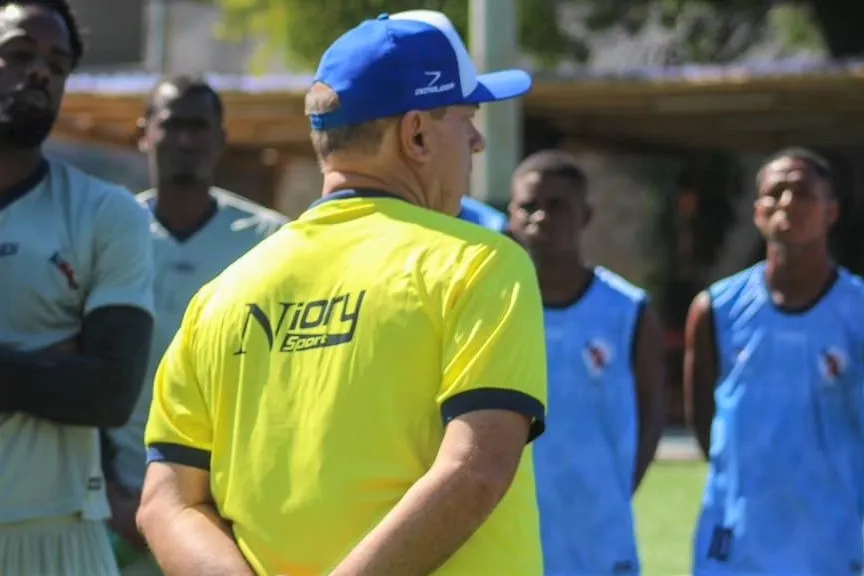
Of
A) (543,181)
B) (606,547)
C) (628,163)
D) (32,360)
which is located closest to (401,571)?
(32,360)

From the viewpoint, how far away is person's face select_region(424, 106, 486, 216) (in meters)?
3.01

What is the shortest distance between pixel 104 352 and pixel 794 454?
3.14m

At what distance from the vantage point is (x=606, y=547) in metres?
6.23

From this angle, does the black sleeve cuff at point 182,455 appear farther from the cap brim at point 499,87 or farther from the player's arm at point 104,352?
the player's arm at point 104,352

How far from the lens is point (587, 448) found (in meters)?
6.29

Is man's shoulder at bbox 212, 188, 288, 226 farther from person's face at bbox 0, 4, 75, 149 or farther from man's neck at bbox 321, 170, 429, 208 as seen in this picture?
man's neck at bbox 321, 170, 429, 208

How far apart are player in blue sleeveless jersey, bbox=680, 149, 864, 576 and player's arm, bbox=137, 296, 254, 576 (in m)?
3.63

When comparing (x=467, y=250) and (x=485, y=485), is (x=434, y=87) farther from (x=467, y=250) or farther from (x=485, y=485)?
(x=485, y=485)

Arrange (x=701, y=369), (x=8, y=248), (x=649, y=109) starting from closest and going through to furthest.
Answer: (x=8, y=248), (x=701, y=369), (x=649, y=109)

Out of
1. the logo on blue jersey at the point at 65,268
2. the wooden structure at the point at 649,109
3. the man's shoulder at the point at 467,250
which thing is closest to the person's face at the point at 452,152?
the man's shoulder at the point at 467,250

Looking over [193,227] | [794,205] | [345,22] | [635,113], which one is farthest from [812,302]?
[345,22]

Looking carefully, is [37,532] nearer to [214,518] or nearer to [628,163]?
[214,518]

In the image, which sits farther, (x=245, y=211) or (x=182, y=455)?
(x=245, y=211)

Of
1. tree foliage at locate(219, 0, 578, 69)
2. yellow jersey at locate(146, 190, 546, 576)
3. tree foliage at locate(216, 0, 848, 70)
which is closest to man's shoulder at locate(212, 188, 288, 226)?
yellow jersey at locate(146, 190, 546, 576)
